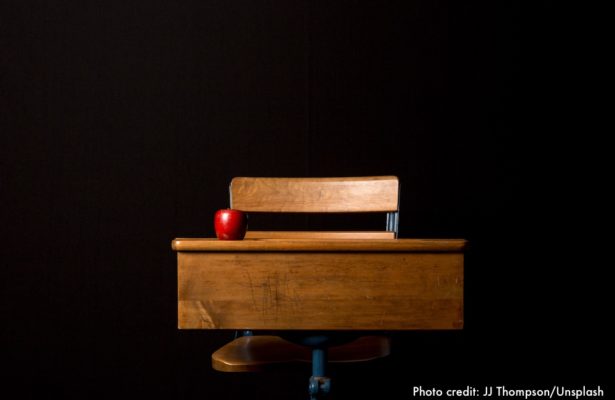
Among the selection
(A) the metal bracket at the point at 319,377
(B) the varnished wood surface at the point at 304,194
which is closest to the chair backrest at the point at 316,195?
(B) the varnished wood surface at the point at 304,194

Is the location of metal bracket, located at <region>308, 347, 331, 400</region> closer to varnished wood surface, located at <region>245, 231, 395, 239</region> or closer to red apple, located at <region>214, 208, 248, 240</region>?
red apple, located at <region>214, 208, 248, 240</region>

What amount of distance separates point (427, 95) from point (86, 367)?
1791mm

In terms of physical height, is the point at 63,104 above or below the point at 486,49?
below

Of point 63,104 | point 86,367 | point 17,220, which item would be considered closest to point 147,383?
point 86,367

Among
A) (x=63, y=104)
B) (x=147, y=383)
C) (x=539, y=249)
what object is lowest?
(x=147, y=383)

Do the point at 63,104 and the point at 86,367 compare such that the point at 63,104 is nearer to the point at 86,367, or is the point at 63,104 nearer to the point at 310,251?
the point at 86,367

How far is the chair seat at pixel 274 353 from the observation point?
1.48 meters

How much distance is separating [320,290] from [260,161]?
1533 millimetres

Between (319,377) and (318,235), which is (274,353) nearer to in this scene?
(319,377)

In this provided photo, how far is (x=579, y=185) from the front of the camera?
2611mm

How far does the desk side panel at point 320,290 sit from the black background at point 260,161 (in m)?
1.46

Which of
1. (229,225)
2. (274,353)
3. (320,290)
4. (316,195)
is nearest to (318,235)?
(316,195)

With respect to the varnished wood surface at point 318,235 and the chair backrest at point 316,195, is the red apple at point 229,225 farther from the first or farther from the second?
the chair backrest at point 316,195

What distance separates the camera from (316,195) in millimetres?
1975
